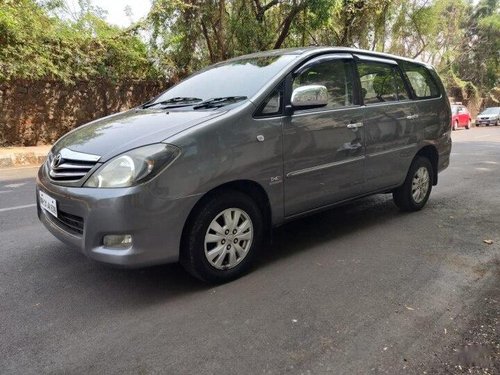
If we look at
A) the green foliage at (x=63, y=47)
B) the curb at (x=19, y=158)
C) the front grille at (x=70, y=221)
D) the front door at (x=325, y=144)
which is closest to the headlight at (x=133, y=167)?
the front grille at (x=70, y=221)

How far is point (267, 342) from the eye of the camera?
2.61 m

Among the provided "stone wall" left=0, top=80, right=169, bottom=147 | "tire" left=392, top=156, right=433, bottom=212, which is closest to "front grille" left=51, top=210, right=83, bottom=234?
"tire" left=392, top=156, right=433, bottom=212

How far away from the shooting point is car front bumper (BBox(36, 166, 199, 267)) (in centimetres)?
286

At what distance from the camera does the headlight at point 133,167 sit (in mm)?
2889

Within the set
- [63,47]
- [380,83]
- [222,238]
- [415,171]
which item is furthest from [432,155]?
[63,47]

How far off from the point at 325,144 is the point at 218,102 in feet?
3.28

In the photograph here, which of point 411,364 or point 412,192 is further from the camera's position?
point 412,192

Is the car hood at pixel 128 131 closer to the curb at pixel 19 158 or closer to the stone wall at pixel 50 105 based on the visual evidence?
the curb at pixel 19 158

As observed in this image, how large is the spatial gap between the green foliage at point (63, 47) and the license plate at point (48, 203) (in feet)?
31.3

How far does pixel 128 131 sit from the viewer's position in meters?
3.25

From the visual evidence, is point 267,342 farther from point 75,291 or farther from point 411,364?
point 75,291

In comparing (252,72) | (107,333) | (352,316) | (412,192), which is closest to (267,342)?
(352,316)

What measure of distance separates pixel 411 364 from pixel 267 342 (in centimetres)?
78

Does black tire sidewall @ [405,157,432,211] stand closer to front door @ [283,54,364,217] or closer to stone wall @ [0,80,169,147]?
front door @ [283,54,364,217]
